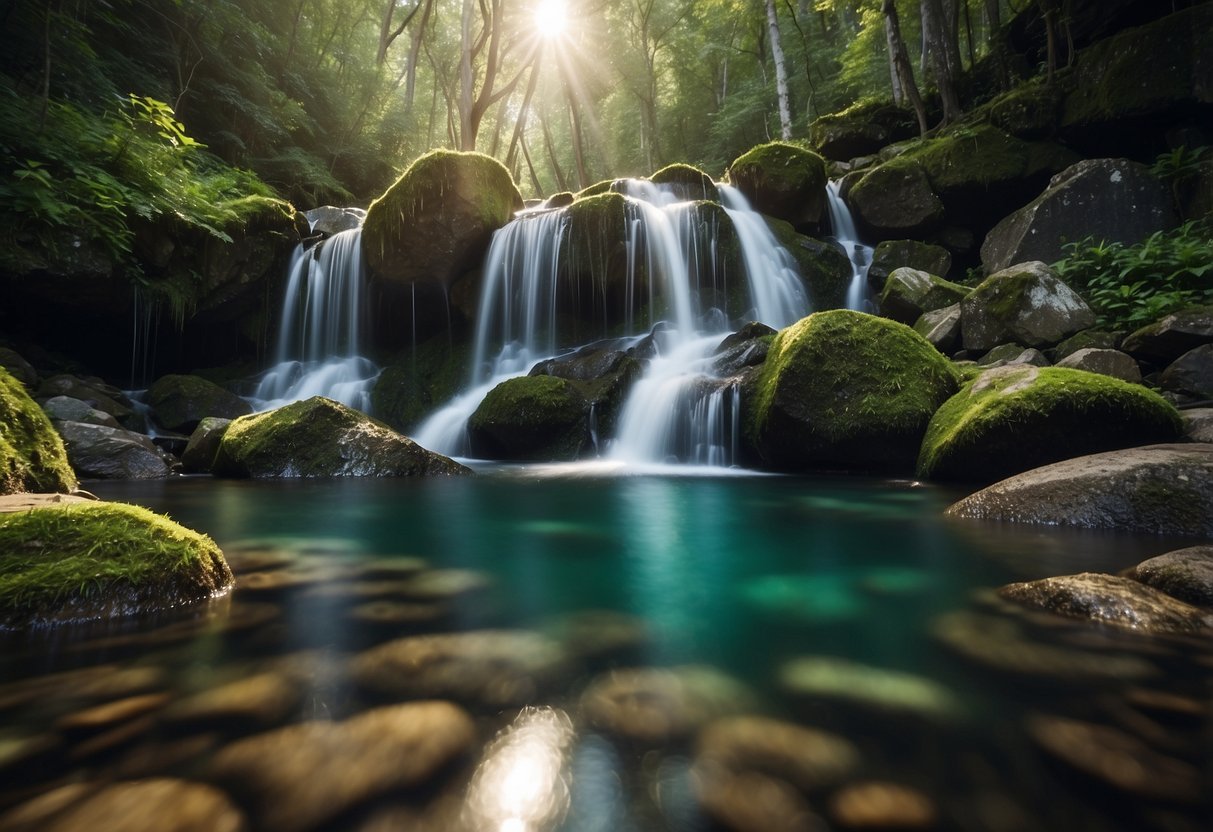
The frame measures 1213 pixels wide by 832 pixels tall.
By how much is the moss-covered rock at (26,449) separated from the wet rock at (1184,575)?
552 centimetres

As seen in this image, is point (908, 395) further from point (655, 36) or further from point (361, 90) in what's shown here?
point (655, 36)

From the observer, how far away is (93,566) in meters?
2.21

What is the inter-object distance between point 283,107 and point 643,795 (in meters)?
22.1

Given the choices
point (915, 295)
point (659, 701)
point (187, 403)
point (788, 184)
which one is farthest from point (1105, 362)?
point (187, 403)

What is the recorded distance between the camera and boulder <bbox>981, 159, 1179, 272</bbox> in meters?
9.51

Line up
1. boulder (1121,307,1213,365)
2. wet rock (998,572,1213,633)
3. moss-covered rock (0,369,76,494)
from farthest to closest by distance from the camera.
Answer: boulder (1121,307,1213,365), moss-covered rock (0,369,76,494), wet rock (998,572,1213,633)

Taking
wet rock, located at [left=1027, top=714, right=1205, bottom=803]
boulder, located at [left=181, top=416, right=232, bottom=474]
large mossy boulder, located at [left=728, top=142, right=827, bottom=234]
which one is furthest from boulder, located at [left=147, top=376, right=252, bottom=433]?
wet rock, located at [left=1027, top=714, right=1205, bottom=803]

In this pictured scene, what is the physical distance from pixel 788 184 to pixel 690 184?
7.82 ft

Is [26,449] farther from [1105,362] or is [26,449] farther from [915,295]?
[915,295]

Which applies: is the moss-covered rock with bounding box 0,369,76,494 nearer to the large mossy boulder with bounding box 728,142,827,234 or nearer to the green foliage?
the green foliage

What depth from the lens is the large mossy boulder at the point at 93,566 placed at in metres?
2.08

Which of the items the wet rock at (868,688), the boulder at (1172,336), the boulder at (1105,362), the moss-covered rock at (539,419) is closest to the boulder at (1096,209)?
the boulder at (1172,336)

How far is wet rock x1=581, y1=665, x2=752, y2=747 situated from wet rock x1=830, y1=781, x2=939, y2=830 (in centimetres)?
38

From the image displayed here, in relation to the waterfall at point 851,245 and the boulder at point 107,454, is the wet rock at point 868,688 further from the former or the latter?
the waterfall at point 851,245
